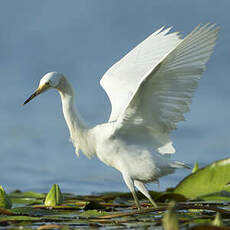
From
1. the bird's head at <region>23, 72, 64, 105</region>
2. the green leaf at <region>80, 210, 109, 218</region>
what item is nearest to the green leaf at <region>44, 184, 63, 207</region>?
the green leaf at <region>80, 210, 109, 218</region>

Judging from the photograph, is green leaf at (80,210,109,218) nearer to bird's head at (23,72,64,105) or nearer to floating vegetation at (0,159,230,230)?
floating vegetation at (0,159,230,230)

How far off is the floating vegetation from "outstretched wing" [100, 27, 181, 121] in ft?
4.65

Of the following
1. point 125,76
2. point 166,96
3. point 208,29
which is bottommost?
point 166,96

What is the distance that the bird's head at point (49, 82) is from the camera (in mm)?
4797

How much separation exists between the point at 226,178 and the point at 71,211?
198 cm

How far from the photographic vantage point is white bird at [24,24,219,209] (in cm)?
398

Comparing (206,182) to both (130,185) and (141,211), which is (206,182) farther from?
(141,211)

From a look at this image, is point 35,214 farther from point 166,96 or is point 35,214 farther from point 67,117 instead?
point 166,96

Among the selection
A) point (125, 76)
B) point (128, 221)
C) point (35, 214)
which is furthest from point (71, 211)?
point (125, 76)

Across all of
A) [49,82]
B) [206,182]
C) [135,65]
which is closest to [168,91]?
[49,82]

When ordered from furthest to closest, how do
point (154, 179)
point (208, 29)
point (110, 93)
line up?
point (110, 93)
point (154, 179)
point (208, 29)

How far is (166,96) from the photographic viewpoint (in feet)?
14.0

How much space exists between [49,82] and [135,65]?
1715 mm

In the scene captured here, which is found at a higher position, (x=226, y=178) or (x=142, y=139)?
(x=142, y=139)
